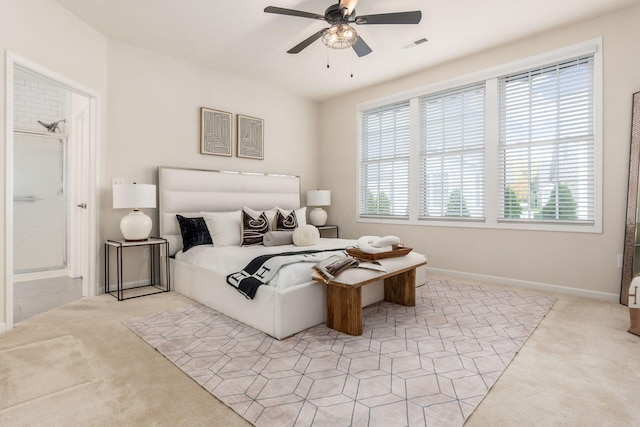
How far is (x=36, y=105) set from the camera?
480 cm

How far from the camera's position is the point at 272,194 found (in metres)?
4.96

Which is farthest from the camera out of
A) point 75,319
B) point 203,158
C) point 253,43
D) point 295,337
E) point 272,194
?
point 272,194

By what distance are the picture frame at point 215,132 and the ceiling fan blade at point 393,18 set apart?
248cm

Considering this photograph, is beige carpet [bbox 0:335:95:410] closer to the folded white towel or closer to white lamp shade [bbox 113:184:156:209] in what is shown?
white lamp shade [bbox 113:184:156:209]

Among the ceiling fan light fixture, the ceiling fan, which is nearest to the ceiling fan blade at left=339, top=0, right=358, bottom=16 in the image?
the ceiling fan

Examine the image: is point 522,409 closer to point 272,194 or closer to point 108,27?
point 272,194

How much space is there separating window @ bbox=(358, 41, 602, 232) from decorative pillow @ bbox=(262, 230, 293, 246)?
6.53 feet

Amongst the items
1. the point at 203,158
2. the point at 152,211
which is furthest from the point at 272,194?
the point at 152,211

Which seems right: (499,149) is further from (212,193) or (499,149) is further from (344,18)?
(212,193)

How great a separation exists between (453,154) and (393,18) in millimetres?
2229

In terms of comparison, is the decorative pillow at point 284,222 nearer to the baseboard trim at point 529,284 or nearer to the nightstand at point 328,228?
the nightstand at point 328,228

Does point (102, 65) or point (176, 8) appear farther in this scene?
point (102, 65)

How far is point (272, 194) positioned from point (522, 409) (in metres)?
3.99

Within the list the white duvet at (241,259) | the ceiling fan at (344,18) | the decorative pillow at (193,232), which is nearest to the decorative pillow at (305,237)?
the white duvet at (241,259)
